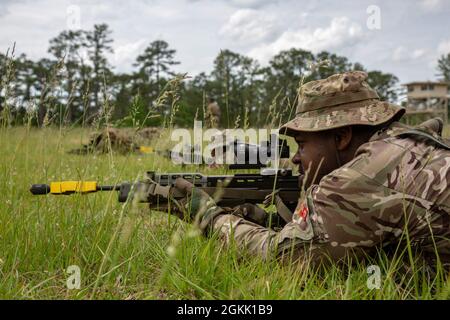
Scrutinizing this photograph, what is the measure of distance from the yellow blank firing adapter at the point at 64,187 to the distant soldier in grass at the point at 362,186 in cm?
91

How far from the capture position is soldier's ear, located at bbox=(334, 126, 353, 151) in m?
2.35

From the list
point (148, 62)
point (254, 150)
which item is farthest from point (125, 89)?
point (254, 150)

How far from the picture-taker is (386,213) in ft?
6.70

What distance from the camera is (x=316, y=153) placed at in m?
2.44

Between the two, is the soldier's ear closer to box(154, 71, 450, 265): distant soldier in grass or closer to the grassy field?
box(154, 71, 450, 265): distant soldier in grass

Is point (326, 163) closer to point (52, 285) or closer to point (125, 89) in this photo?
point (52, 285)

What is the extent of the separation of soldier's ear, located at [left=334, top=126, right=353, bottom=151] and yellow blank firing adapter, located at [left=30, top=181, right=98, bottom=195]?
1.46 m

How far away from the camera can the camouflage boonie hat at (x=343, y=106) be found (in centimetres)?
228

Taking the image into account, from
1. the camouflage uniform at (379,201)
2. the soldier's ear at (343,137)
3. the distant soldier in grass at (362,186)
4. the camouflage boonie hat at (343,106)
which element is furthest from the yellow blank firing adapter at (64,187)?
the soldier's ear at (343,137)

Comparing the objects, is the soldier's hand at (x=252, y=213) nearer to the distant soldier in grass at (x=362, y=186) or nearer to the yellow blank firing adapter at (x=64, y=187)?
the distant soldier in grass at (x=362, y=186)

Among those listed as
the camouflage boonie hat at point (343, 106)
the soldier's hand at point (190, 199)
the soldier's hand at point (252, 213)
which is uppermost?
the camouflage boonie hat at point (343, 106)

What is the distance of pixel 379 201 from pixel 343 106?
0.58 m

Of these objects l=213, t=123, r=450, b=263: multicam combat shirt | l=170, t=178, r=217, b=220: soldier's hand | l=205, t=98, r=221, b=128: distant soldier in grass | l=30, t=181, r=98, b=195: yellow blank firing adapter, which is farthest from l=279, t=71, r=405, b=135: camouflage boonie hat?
l=205, t=98, r=221, b=128: distant soldier in grass

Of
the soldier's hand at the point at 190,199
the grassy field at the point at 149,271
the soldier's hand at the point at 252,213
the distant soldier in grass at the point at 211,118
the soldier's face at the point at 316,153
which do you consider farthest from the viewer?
the distant soldier in grass at the point at 211,118
